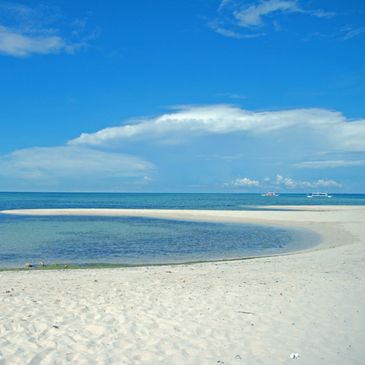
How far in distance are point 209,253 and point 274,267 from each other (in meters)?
7.21

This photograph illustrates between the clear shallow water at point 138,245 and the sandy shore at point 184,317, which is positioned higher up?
the sandy shore at point 184,317

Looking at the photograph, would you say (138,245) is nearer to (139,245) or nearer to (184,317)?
(139,245)

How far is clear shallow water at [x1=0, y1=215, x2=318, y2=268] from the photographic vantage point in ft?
76.0

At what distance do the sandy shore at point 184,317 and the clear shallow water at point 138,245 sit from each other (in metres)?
6.38

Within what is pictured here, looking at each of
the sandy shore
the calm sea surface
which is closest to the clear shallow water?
the calm sea surface

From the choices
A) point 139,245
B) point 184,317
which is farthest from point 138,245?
point 184,317

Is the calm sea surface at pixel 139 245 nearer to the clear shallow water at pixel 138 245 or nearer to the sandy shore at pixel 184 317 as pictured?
the clear shallow water at pixel 138 245

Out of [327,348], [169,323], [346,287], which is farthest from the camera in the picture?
[346,287]

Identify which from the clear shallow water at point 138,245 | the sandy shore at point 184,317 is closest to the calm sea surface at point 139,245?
the clear shallow water at point 138,245

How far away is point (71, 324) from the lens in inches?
366

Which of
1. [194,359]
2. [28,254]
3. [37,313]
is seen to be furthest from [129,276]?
[28,254]

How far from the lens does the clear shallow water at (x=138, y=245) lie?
23.2 m

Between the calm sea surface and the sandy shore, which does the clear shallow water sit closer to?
the calm sea surface

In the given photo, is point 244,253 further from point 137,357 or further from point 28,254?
point 137,357
